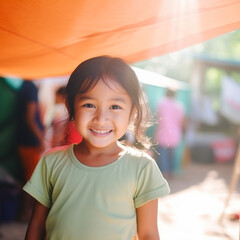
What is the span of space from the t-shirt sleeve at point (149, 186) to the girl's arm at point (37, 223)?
0.45m

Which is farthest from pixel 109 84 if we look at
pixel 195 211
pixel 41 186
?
pixel 195 211

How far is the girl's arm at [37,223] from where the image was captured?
162 cm

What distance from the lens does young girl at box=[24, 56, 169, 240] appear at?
1435 mm

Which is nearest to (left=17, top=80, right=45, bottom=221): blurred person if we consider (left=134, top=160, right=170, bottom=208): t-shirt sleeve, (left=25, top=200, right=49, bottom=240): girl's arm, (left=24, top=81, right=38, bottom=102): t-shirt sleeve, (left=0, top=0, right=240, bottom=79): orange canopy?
(left=24, top=81, right=38, bottom=102): t-shirt sleeve

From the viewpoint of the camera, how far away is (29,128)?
4.54 m

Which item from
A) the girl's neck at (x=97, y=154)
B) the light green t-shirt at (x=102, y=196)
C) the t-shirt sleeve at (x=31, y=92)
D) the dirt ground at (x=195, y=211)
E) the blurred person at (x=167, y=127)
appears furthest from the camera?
the blurred person at (x=167, y=127)

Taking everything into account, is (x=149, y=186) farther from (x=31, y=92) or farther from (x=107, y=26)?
(x=31, y=92)

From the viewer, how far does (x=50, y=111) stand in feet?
21.7

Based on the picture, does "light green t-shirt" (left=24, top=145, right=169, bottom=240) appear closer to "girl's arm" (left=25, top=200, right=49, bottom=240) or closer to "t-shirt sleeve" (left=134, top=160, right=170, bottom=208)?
"t-shirt sleeve" (left=134, top=160, right=170, bottom=208)

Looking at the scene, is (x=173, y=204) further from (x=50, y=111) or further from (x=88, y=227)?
(x=88, y=227)

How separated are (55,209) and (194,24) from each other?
3.78 ft

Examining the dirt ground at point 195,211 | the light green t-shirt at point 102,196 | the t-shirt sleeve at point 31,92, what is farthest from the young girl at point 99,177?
the t-shirt sleeve at point 31,92

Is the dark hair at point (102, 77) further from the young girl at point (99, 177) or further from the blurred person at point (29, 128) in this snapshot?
the blurred person at point (29, 128)

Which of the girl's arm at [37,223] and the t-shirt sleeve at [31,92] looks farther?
the t-shirt sleeve at [31,92]
